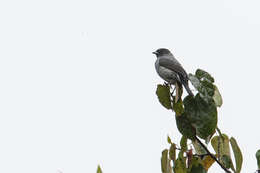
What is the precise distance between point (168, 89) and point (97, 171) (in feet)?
3.65

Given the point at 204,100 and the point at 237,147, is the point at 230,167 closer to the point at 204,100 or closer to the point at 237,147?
the point at 237,147

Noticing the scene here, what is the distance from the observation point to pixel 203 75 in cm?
339

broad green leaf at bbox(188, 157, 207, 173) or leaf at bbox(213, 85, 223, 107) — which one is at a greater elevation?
leaf at bbox(213, 85, 223, 107)

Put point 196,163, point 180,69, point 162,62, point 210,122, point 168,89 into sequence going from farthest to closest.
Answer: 1. point 162,62
2. point 180,69
3. point 168,89
4. point 210,122
5. point 196,163

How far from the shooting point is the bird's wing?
6202 millimetres

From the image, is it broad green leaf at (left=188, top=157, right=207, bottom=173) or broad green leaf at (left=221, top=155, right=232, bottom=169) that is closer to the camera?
broad green leaf at (left=188, top=157, right=207, bottom=173)

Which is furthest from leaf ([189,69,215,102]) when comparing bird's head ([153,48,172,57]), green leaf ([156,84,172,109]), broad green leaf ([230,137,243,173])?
bird's head ([153,48,172,57])

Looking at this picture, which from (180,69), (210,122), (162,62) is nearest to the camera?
(210,122)

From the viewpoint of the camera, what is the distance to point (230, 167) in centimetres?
→ 316

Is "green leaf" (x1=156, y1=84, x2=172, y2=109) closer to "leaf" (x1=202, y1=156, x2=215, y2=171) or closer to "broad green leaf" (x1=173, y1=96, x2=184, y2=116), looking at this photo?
"broad green leaf" (x1=173, y1=96, x2=184, y2=116)

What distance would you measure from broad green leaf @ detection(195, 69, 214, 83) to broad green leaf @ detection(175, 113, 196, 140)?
0.33m

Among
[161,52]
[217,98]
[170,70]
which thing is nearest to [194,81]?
[217,98]

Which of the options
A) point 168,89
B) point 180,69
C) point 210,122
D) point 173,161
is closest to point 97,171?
point 173,161

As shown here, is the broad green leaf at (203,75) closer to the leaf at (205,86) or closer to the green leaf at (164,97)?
the leaf at (205,86)
